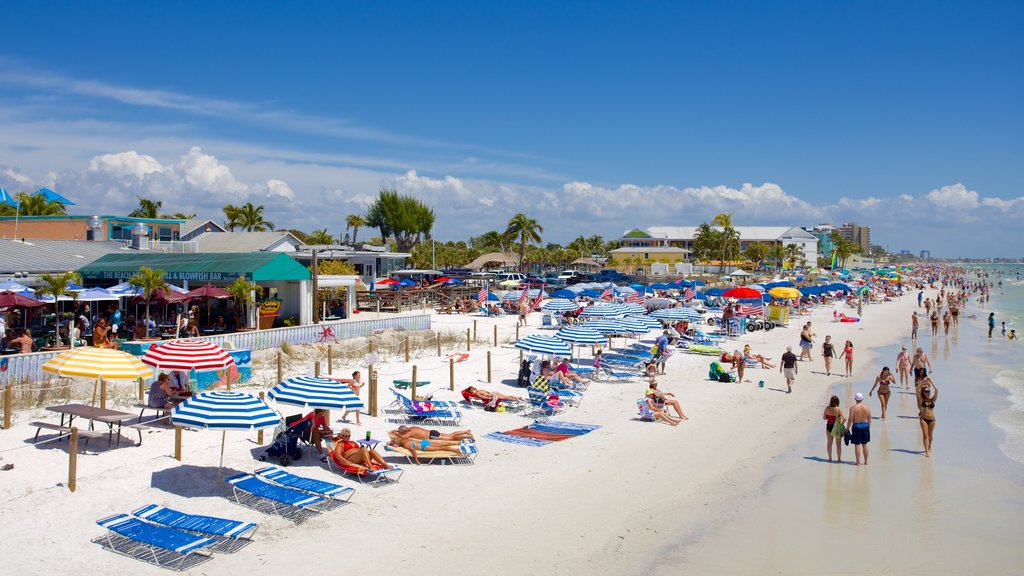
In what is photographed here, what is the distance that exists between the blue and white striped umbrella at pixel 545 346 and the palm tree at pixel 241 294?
10596mm

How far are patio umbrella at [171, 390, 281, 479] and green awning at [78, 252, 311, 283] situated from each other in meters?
16.0

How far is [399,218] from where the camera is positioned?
78.8 metres

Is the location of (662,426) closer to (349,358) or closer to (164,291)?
(349,358)

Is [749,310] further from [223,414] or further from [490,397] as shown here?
[223,414]

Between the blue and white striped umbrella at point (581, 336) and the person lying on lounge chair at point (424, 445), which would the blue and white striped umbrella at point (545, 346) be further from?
the person lying on lounge chair at point (424, 445)

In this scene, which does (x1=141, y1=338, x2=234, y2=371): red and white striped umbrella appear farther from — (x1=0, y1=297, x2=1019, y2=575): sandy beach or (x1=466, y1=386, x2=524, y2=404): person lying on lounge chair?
(x1=466, y1=386, x2=524, y2=404): person lying on lounge chair

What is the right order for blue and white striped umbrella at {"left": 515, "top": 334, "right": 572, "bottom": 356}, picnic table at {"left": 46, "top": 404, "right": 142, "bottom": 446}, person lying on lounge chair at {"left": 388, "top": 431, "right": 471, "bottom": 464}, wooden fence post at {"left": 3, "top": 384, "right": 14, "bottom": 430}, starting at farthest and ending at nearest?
blue and white striped umbrella at {"left": 515, "top": 334, "right": 572, "bottom": 356}
wooden fence post at {"left": 3, "top": 384, "right": 14, "bottom": 430}
person lying on lounge chair at {"left": 388, "top": 431, "right": 471, "bottom": 464}
picnic table at {"left": 46, "top": 404, "right": 142, "bottom": 446}

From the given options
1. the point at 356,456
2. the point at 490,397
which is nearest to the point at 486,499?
the point at 356,456

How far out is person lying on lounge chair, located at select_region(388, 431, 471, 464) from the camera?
38.8 feet

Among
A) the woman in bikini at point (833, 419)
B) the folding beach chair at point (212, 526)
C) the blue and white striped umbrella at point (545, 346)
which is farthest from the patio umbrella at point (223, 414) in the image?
the woman in bikini at point (833, 419)

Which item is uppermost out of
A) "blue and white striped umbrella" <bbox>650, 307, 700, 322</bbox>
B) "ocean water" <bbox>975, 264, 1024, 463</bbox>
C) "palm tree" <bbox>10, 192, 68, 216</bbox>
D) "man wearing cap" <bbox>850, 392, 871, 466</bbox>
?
"palm tree" <bbox>10, 192, 68, 216</bbox>

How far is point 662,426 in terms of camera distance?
1522 cm

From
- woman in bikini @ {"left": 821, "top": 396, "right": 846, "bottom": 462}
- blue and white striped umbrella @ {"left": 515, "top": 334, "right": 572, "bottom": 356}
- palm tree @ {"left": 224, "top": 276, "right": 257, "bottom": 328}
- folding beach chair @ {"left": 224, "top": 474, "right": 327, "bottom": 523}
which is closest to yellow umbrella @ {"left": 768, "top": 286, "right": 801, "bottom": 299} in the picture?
blue and white striped umbrella @ {"left": 515, "top": 334, "right": 572, "bottom": 356}

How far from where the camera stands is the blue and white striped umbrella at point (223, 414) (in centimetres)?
958
